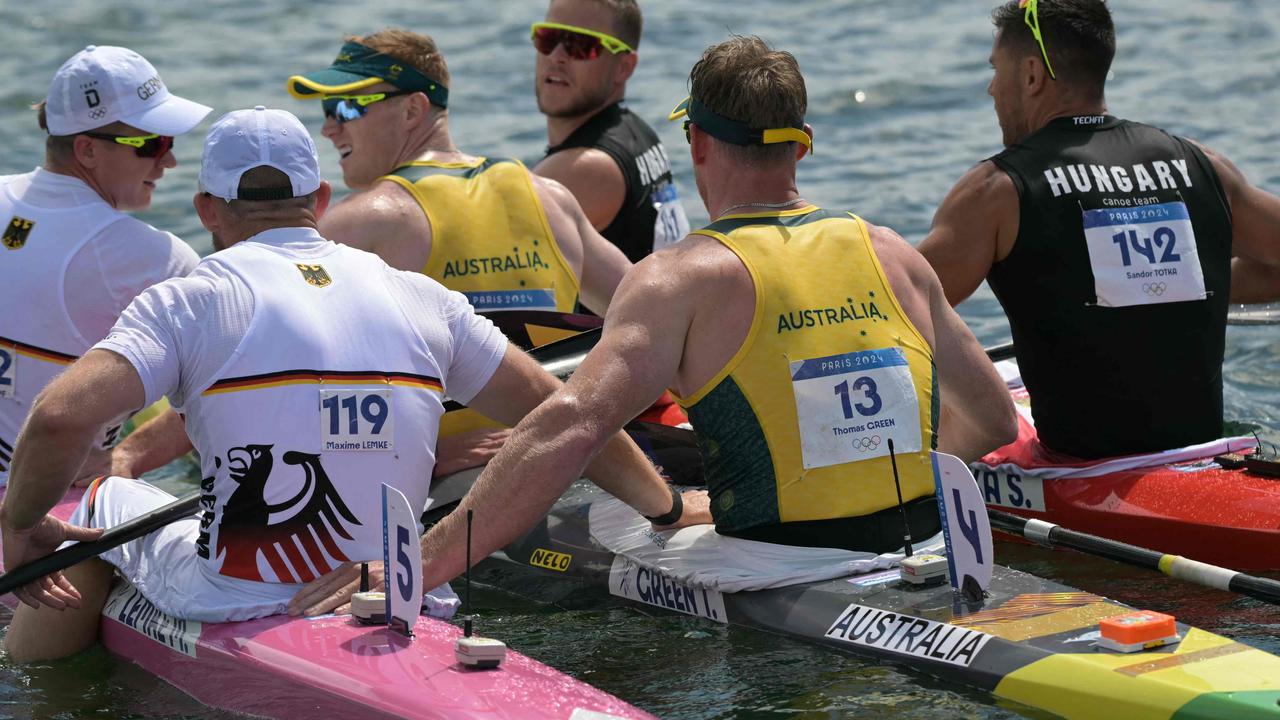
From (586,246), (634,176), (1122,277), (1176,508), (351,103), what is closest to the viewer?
(1176,508)

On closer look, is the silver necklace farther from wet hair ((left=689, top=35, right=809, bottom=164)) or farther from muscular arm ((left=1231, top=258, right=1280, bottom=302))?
muscular arm ((left=1231, top=258, right=1280, bottom=302))

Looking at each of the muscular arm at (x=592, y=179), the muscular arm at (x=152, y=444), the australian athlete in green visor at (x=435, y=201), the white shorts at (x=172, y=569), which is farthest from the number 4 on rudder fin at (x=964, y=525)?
the muscular arm at (x=592, y=179)

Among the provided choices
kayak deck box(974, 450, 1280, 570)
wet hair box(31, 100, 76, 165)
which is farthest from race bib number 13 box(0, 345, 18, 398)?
kayak deck box(974, 450, 1280, 570)

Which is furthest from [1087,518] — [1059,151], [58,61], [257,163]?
[58,61]

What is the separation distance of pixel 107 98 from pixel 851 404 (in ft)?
8.65

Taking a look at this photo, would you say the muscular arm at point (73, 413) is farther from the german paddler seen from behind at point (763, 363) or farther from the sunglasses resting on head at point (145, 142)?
the sunglasses resting on head at point (145, 142)

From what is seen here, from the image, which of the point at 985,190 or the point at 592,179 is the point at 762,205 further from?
the point at 592,179

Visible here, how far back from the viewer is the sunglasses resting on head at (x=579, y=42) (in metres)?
7.91

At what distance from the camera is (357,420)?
4.19m

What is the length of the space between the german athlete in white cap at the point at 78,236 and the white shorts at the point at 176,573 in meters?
0.49

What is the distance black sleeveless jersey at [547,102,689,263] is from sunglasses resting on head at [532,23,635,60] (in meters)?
0.27

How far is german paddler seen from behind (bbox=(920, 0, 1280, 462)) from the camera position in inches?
227

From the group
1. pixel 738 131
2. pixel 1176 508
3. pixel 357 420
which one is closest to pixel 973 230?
pixel 1176 508

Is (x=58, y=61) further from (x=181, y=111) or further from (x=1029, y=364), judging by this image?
(x=1029, y=364)
